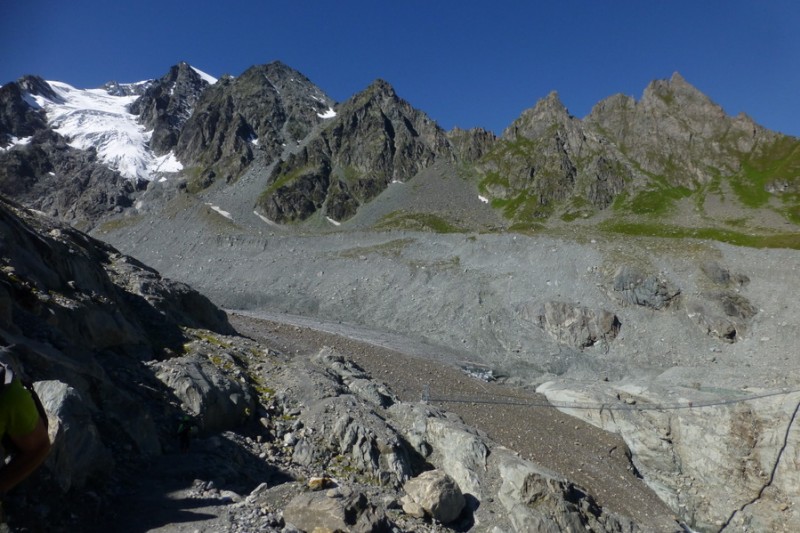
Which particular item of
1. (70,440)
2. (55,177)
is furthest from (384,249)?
(55,177)

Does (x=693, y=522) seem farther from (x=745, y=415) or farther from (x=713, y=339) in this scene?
(x=713, y=339)

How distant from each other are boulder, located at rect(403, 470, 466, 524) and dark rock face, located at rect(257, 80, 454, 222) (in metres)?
112

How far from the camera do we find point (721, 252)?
172 ft

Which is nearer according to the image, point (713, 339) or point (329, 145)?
point (713, 339)

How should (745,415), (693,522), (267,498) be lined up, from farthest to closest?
1. (745,415)
2. (693,522)
3. (267,498)

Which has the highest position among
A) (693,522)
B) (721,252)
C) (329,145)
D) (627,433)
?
(329,145)

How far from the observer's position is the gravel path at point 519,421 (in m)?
22.6

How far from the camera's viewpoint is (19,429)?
165 inches

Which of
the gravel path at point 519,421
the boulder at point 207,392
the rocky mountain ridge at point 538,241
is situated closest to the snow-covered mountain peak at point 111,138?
the rocky mountain ridge at point 538,241

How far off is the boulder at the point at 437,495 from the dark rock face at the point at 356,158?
112040mm

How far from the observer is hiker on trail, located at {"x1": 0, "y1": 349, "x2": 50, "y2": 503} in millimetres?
4051

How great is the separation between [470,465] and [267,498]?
29.8 feet

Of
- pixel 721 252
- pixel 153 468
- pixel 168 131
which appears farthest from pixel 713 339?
pixel 168 131

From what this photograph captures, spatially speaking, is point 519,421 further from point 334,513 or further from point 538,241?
point 538,241
